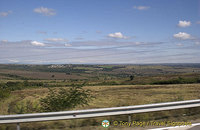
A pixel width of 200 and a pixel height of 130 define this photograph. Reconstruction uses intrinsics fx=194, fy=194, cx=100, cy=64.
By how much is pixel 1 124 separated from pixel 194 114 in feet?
26.5

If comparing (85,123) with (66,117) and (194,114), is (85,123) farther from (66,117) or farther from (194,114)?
(194,114)

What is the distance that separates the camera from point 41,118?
22.0 feet

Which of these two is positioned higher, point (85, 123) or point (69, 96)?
point (69, 96)

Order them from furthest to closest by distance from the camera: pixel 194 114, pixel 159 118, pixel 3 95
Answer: pixel 3 95
pixel 194 114
pixel 159 118

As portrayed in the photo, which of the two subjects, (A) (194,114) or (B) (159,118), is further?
(A) (194,114)

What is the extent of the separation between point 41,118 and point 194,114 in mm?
6665

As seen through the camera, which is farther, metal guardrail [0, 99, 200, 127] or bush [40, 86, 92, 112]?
bush [40, 86, 92, 112]

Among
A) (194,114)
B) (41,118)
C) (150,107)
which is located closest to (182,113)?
(194,114)

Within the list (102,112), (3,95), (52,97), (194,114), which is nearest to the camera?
(102,112)

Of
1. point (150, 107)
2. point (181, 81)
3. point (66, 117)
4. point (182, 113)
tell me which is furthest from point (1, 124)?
point (181, 81)

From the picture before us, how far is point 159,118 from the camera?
823cm

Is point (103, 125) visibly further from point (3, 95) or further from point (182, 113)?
point (3, 95)

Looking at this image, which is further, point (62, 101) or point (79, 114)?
point (62, 101)

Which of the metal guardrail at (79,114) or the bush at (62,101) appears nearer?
the metal guardrail at (79,114)
